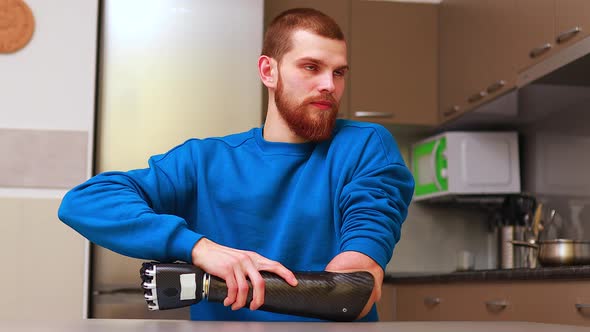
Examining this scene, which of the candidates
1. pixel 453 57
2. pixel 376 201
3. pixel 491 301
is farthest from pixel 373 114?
pixel 376 201

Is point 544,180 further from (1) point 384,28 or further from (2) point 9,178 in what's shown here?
(2) point 9,178

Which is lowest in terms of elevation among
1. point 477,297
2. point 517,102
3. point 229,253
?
point 477,297

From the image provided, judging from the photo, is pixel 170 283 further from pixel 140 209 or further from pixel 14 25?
pixel 14 25

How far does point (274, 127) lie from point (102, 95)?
1917 millimetres

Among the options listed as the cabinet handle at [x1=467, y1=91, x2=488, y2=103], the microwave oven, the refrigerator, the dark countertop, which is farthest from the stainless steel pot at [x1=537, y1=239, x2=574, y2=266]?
the refrigerator

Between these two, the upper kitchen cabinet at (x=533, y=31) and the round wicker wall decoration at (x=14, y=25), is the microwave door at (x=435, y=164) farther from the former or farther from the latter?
the round wicker wall decoration at (x=14, y=25)

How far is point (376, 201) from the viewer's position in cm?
135

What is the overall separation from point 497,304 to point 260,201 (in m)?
1.49

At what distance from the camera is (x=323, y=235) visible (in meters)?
1.44

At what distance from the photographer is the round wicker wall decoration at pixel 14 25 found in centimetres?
324

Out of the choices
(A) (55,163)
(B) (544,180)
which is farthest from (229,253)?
(B) (544,180)

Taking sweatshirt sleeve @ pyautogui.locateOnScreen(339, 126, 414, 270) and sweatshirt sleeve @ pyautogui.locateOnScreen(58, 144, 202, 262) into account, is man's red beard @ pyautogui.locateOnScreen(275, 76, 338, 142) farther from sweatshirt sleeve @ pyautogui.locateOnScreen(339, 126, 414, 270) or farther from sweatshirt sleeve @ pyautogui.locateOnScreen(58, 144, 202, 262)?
sweatshirt sleeve @ pyautogui.locateOnScreen(58, 144, 202, 262)

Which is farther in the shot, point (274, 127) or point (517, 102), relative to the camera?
point (517, 102)

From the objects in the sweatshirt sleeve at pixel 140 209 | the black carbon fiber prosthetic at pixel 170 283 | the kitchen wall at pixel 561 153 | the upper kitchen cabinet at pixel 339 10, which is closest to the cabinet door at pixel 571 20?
the kitchen wall at pixel 561 153
